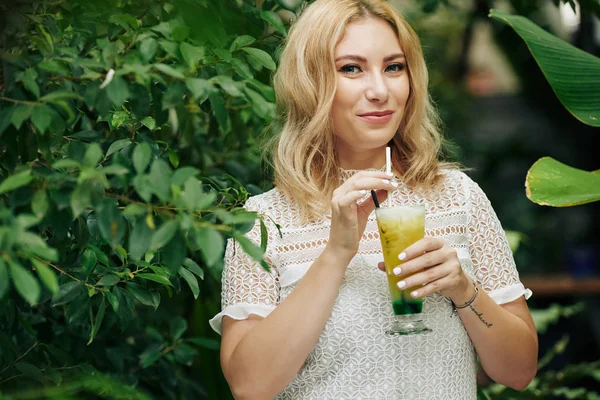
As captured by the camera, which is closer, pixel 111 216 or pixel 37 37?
pixel 111 216

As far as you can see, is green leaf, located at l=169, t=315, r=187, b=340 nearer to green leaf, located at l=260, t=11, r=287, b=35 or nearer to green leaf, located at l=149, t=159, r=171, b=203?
green leaf, located at l=260, t=11, r=287, b=35

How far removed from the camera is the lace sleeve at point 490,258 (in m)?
1.76

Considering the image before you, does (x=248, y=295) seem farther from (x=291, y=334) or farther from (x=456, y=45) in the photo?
(x=456, y=45)

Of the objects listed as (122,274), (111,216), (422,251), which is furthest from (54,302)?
(422,251)

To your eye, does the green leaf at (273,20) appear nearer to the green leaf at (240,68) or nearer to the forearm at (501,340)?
the green leaf at (240,68)

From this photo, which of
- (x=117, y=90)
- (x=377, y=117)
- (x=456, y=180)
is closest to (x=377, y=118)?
(x=377, y=117)

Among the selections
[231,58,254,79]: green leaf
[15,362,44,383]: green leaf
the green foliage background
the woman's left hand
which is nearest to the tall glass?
the woman's left hand

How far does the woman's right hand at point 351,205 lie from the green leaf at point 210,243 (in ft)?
1.67

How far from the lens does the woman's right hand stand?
147 cm

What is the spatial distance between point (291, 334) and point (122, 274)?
0.36 meters

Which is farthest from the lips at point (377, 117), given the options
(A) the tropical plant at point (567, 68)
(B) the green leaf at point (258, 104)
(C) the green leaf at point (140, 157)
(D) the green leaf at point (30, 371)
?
(D) the green leaf at point (30, 371)

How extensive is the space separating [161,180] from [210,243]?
120mm

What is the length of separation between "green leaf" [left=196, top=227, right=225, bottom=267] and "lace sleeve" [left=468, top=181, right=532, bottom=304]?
918mm

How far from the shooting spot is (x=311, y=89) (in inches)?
70.6
